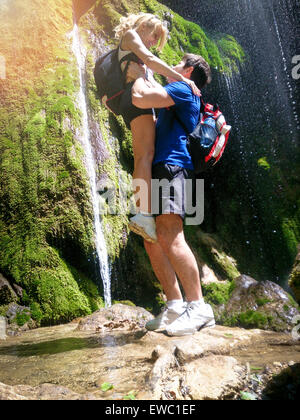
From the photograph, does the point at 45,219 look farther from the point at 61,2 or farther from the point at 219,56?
the point at 219,56

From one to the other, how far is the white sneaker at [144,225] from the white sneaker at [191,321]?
55 cm

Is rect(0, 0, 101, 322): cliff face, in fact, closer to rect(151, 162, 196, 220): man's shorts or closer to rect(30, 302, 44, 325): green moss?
rect(30, 302, 44, 325): green moss

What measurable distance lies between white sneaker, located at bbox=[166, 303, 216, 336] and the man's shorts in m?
0.65

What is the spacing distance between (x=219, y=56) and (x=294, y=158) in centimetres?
366

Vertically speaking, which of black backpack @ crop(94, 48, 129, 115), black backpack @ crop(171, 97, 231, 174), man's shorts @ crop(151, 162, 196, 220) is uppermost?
black backpack @ crop(94, 48, 129, 115)

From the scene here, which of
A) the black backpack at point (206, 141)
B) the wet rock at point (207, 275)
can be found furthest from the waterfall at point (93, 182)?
the black backpack at point (206, 141)

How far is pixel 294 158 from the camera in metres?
9.94

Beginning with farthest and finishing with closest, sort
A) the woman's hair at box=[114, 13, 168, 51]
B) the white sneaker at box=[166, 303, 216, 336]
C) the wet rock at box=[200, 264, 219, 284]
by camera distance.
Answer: the wet rock at box=[200, 264, 219, 284]
the woman's hair at box=[114, 13, 168, 51]
the white sneaker at box=[166, 303, 216, 336]

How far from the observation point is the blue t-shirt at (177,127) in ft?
8.16

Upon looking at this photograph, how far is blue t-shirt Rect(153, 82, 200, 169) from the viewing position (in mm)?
2486

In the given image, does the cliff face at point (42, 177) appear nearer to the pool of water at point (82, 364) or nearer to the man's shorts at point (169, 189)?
the pool of water at point (82, 364)

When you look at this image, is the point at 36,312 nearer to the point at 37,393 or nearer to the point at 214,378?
the point at 37,393

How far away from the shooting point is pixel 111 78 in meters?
2.67

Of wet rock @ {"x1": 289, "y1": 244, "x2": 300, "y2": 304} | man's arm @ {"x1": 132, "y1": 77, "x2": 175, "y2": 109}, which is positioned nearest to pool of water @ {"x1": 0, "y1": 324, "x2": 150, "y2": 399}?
wet rock @ {"x1": 289, "y1": 244, "x2": 300, "y2": 304}
